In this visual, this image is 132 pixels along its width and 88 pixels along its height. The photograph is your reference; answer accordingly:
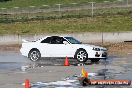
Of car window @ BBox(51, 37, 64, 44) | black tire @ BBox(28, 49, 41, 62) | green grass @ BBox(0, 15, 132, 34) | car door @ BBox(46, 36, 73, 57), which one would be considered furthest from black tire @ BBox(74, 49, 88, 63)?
green grass @ BBox(0, 15, 132, 34)

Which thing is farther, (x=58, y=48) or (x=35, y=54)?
(x=35, y=54)

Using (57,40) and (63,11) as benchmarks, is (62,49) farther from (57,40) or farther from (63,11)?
(63,11)

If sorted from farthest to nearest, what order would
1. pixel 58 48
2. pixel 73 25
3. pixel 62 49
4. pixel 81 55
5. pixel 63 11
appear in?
pixel 63 11
pixel 73 25
pixel 58 48
pixel 62 49
pixel 81 55

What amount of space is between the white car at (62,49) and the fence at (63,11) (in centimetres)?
1430

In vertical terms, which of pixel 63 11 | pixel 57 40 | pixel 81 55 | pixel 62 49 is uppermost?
pixel 63 11

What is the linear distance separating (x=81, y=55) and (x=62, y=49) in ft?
3.77

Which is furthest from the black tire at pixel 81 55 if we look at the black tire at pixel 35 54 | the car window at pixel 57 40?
the black tire at pixel 35 54

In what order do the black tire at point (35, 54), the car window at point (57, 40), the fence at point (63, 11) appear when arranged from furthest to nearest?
the fence at point (63, 11) → the black tire at point (35, 54) → the car window at point (57, 40)

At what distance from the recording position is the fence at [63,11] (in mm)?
42281

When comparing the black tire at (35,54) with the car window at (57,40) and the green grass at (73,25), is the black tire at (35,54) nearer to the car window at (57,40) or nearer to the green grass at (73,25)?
the car window at (57,40)

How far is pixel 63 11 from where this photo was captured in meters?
44.6

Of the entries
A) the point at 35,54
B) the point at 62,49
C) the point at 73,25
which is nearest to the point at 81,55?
the point at 62,49

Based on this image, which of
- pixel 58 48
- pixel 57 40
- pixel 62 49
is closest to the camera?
pixel 62 49

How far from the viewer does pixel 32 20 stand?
41.8 meters
